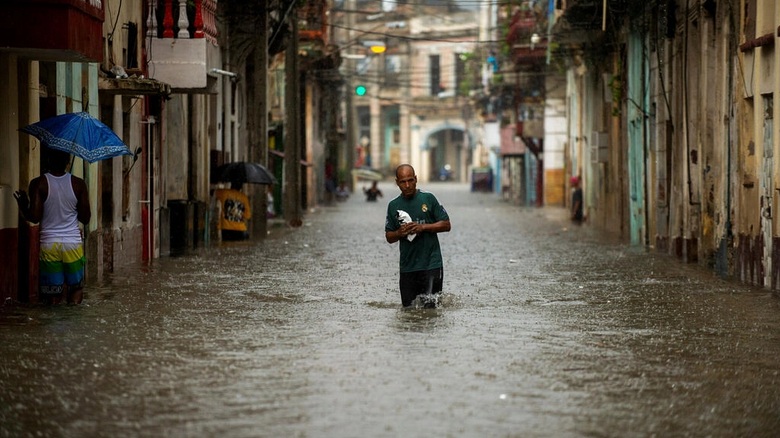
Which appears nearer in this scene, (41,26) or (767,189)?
(41,26)

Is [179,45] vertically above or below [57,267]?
above

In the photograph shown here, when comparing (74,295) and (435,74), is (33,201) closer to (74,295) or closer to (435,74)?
(74,295)

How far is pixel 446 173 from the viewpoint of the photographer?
10675 cm

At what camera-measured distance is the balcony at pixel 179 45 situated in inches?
908

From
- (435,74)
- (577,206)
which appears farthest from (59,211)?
(435,74)

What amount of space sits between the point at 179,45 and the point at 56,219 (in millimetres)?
8518

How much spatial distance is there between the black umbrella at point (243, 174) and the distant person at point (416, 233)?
1460 cm

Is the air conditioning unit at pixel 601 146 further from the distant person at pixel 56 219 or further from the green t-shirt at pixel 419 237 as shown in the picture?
the distant person at pixel 56 219

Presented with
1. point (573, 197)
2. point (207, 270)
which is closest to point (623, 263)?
point (207, 270)

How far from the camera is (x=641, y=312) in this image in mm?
15023

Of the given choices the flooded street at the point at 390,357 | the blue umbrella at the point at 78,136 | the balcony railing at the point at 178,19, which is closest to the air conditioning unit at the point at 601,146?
the balcony railing at the point at 178,19

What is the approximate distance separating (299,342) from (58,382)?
2541 millimetres

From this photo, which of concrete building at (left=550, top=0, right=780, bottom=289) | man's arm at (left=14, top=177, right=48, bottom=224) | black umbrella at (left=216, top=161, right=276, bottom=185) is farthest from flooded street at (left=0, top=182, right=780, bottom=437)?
black umbrella at (left=216, top=161, right=276, bottom=185)

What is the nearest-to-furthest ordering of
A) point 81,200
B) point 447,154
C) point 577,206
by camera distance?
point 81,200 < point 577,206 < point 447,154
